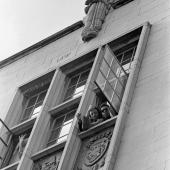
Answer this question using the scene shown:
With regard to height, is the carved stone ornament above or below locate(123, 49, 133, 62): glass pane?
below

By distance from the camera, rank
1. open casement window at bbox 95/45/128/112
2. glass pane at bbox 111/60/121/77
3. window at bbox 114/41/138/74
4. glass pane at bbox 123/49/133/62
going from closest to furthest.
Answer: open casement window at bbox 95/45/128/112, glass pane at bbox 111/60/121/77, window at bbox 114/41/138/74, glass pane at bbox 123/49/133/62

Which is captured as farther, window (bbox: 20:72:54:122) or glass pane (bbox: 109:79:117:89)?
window (bbox: 20:72:54:122)

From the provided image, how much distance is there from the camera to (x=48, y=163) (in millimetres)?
15516

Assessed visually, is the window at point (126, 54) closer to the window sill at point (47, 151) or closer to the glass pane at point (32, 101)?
the glass pane at point (32, 101)

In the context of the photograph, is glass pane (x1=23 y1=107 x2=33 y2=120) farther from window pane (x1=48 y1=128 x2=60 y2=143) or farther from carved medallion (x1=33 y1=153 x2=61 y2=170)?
carved medallion (x1=33 y1=153 x2=61 y2=170)

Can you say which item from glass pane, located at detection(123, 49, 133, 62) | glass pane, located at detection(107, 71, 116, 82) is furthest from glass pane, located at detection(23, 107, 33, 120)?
glass pane, located at detection(107, 71, 116, 82)

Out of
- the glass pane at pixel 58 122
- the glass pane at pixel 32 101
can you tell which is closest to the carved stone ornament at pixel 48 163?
the glass pane at pixel 58 122

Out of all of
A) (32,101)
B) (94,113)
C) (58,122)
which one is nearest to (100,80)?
(94,113)

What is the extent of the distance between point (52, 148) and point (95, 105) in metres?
1.39

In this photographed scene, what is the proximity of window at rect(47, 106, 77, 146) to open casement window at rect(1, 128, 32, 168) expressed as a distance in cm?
86

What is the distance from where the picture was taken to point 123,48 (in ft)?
58.8

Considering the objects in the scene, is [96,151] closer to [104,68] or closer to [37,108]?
[104,68]

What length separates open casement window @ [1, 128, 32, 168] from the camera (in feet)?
56.4

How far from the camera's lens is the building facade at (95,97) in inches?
538
